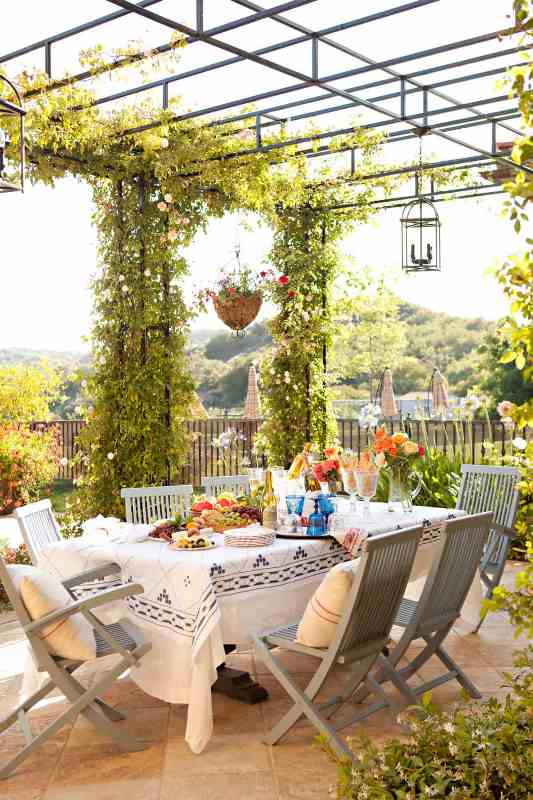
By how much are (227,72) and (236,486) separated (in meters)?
2.74

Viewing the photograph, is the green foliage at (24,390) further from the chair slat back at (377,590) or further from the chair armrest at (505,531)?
the chair slat back at (377,590)

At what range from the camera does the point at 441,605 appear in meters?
3.98

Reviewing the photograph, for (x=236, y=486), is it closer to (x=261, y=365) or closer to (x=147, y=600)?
(x=147, y=600)

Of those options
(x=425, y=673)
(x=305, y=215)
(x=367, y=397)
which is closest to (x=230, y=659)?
(x=425, y=673)

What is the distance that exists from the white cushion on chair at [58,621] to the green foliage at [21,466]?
684cm

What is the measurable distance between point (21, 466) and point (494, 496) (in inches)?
246

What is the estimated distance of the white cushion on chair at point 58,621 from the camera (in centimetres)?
340

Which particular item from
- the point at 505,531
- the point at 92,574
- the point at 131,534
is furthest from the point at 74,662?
the point at 505,531

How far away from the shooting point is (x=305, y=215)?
8.86 metres

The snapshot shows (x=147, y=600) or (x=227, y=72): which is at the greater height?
(x=227, y=72)

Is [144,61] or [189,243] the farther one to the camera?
[189,243]

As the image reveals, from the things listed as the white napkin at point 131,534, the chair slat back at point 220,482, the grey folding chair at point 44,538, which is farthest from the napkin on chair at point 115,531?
the chair slat back at point 220,482

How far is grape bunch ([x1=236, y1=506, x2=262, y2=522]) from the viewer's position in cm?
447

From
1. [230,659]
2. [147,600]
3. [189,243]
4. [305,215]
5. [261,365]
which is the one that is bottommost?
[230,659]
